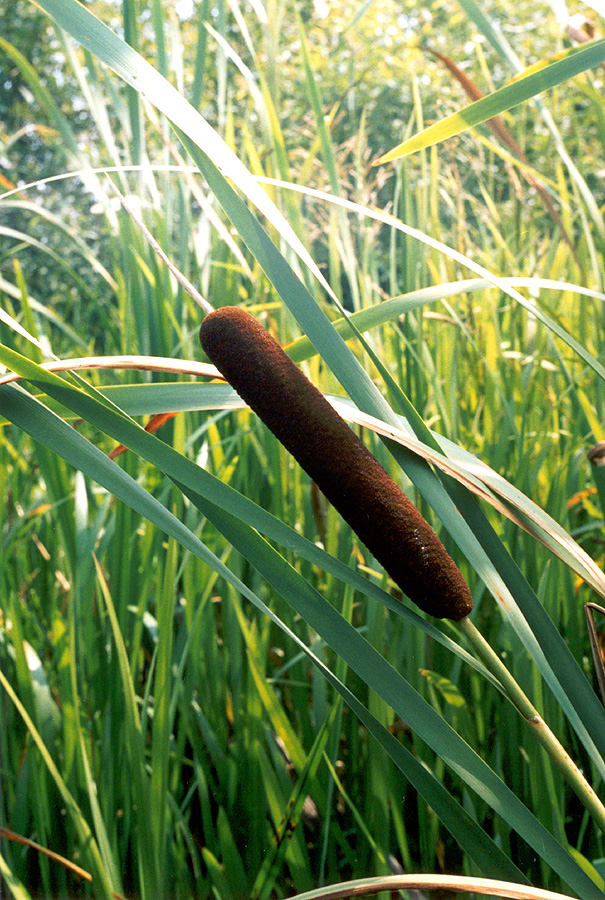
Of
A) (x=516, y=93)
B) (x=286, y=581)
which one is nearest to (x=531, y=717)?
(x=286, y=581)

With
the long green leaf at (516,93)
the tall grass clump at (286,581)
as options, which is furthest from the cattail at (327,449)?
the long green leaf at (516,93)

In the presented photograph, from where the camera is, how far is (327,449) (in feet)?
0.96

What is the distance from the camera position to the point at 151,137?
1368 mm

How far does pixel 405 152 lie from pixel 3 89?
538 cm

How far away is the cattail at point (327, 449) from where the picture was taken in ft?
0.96

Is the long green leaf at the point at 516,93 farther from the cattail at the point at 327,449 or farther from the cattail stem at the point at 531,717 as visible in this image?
the cattail stem at the point at 531,717

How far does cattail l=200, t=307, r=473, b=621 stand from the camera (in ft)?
0.96

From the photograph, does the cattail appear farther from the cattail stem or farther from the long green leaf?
the long green leaf

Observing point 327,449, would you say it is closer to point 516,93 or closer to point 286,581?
point 286,581

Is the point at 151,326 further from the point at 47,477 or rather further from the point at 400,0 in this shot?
the point at 400,0

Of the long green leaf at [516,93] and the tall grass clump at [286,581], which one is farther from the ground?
the long green leaf at [516,93]

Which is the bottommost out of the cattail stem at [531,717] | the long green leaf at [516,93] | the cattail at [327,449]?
the cattail stem at [531,717]

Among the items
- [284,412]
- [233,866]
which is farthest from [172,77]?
[233,866]

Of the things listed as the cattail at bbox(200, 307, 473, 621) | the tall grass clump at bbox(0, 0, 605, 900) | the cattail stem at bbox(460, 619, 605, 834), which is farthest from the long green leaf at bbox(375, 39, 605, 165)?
the cattail stem at bbox(460, 619, 605, 834)
